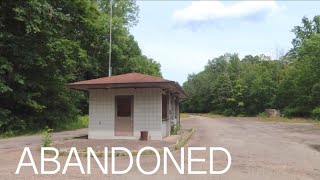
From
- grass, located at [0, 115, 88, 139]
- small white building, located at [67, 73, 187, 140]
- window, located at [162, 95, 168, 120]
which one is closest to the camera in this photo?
small white building, located at [67, 73, 187, 140]

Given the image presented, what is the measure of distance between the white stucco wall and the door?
0.19m

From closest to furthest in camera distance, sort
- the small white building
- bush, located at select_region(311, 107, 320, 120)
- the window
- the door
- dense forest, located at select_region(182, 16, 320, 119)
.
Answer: the small white building
the door
the window
bush, located at select_region(311, 107, 320, 120)
dense forest, located at select_region(182, 16, 320, 119)

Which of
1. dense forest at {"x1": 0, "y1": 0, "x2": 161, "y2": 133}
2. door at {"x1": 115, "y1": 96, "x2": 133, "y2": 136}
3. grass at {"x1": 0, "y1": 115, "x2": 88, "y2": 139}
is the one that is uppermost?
dense forest at {"x1": 0, "y1": 0, "x2": 161, "y2": 133}

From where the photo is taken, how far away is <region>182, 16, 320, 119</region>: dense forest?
58844mm

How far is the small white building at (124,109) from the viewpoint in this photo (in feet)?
67.3

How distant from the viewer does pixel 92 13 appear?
35.4m

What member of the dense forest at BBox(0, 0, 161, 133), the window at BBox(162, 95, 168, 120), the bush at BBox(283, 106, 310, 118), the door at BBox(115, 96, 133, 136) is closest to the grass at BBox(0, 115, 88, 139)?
the dense forest at BBox(0, 0, 161, 133)

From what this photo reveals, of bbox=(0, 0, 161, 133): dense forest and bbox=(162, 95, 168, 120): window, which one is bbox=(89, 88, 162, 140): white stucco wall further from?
bbox=(0, 0, 161, 133): dense forest

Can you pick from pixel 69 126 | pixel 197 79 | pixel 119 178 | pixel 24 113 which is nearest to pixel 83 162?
pixel 119 178

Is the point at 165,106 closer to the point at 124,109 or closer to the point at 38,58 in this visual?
the point at 124,109

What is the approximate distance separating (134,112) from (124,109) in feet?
1.97

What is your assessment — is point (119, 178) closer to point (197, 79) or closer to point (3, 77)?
point (3, 77)

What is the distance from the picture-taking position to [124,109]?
2112 centimetres

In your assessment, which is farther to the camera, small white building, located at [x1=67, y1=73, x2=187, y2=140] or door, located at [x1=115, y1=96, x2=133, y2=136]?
door, located at [x1=115, y1=96, x2=133, y2=136]
